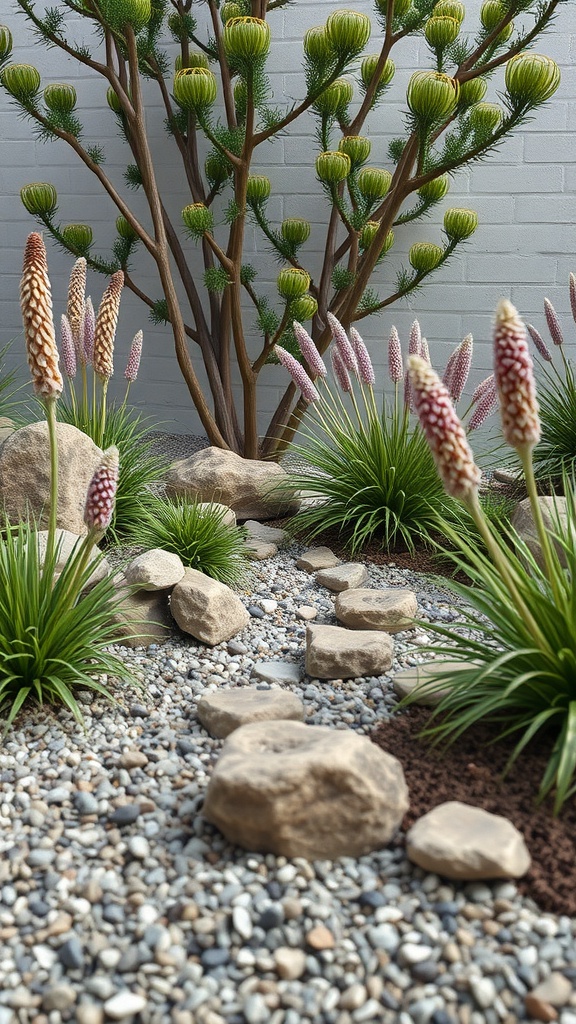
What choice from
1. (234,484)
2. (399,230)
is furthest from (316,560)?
(399,230)

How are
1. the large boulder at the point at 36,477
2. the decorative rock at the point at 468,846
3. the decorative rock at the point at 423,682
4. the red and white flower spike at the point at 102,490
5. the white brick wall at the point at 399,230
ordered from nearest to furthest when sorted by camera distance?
the decorative rock at the point at 468,846, the red and white flower spike at the point at 102,490, the decorative rock at the point at 423,682, the large boulder at the point at 36,477, the white brick wall at the point at 399,230

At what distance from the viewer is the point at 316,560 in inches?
117

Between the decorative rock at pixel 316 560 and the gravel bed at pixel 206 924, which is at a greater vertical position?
the gravel bed at pixel 206 924

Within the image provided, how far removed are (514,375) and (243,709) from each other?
0.89 meters

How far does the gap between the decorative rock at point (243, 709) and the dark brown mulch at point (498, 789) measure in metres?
0.19

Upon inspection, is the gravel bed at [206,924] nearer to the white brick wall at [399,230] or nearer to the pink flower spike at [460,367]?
the pink flower spike at [460,367]

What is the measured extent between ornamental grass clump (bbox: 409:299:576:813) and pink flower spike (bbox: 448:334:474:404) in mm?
932

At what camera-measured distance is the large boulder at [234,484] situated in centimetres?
332

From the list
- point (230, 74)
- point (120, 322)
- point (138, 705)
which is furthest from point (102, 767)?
point (120, 322)

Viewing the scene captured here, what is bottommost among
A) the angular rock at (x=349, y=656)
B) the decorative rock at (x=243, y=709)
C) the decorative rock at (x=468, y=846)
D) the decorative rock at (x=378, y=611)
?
the decorative rock at (x=378, y=611)

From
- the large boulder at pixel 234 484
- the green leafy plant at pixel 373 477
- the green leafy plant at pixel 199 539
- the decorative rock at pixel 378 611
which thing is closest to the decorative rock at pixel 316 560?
the green leafy plant at pixel 373 477

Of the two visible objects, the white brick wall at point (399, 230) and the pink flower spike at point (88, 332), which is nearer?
the pink flower spike at point (88, 332)

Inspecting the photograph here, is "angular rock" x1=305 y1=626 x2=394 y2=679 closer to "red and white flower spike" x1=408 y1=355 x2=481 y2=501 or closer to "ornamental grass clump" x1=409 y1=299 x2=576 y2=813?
"ornamental grass clump" x1=409 y1=299 x2=576 y2=813

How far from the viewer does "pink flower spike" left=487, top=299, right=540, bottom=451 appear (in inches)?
54.1
